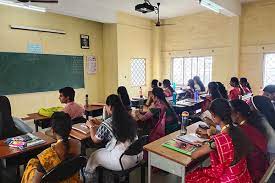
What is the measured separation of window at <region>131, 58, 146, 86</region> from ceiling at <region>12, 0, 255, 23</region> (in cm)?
168

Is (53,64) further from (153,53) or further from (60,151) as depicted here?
(60,151)

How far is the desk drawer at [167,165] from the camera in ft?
6.06

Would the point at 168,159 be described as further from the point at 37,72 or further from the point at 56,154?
the point at 37,72

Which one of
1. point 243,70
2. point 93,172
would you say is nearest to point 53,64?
point 93,172

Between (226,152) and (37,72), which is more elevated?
(37,72)

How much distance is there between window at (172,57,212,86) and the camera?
7277 mm

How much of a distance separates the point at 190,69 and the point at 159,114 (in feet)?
16.2

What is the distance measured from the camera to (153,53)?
8.34 meters

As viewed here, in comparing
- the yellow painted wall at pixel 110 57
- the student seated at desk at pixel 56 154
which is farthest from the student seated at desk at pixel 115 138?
the yellow painted wall at pixel 110 57

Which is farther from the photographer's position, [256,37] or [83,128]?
[256,37]

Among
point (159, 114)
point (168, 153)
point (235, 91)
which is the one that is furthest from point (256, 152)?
point (235, 91)

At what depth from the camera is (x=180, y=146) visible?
81.7 inches

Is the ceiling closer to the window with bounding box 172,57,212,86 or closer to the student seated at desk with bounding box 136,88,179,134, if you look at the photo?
the window with bounding box 172,57,212,86

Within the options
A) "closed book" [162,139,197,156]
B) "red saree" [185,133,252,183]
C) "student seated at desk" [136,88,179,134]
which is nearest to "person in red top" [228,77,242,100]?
"student seated at desk" [136,88,179,134]
